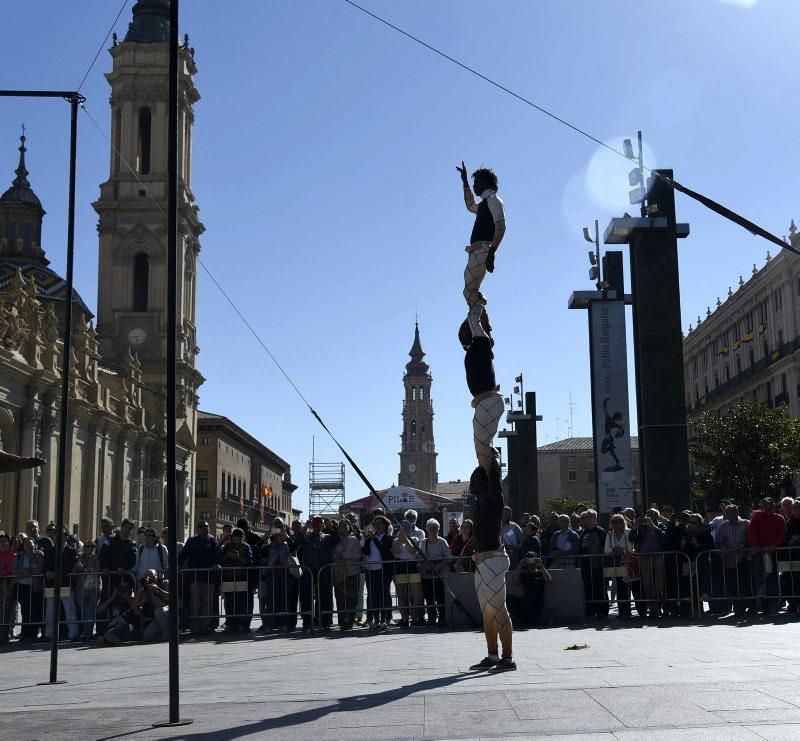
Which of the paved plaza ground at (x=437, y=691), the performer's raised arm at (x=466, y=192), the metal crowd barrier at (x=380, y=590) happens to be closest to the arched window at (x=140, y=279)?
the metal crowd barrier at (x=380, y=590)

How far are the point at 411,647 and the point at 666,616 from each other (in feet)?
17.3

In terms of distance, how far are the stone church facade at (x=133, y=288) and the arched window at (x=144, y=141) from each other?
0.27 ft

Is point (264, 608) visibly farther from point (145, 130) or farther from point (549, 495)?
point (549, 495)

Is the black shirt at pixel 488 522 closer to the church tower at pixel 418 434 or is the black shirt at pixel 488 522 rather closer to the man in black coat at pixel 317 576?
the man in black coat at pixel 317 576

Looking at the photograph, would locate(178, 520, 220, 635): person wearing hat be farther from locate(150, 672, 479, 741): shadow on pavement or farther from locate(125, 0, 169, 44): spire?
locate(125, 0, 169, 44): spire

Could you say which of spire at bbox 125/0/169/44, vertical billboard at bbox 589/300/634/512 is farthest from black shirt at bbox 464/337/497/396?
spire at bbox 125/0/169/44

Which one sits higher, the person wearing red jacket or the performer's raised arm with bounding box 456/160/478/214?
the performer's raised arm with bounding box 456/160/478/214

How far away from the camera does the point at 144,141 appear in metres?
70.2

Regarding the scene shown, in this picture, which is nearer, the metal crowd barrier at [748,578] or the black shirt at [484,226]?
the black shirt at [484,226]

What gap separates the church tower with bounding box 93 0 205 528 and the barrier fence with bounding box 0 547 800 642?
49598mm

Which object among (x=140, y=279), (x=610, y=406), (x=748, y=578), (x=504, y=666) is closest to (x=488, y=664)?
(x=504, y=666)

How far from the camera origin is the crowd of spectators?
16062mm

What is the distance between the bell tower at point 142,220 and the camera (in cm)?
6750

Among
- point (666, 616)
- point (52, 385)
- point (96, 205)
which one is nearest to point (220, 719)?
point (666, 616)
